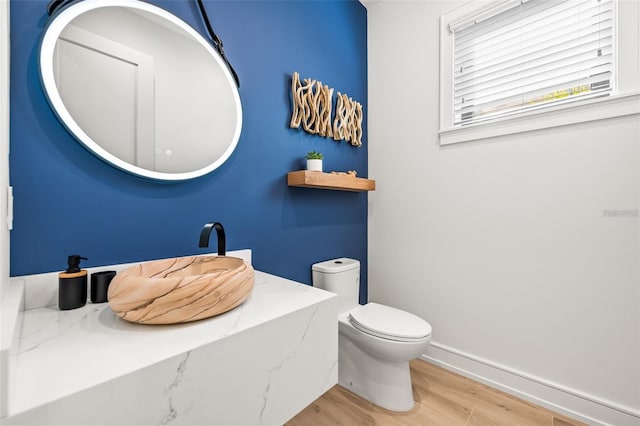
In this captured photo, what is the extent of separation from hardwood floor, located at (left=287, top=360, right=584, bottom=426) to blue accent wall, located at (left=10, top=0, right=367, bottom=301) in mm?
720

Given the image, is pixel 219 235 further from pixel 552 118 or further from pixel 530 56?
pixel 530 56

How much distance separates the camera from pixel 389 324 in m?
1.49

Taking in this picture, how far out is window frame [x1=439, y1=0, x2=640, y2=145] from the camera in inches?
50.1

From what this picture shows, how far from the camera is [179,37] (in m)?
1.19

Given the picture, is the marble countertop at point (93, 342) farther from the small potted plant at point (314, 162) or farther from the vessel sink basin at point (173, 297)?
the small potted plant at point (314, 162)

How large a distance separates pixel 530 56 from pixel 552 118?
397 mm

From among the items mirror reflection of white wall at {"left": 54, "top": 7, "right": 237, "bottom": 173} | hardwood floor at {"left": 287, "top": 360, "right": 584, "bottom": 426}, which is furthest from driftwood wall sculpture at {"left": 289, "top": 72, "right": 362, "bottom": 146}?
hardwood floor at {"left": 287, "top": 360, "right": 584, "bottom": 426}

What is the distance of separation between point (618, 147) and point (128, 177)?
2.17 m

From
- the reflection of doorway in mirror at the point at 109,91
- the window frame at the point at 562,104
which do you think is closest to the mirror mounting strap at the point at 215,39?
the reflection of doorway in mirror at the point at 109,91

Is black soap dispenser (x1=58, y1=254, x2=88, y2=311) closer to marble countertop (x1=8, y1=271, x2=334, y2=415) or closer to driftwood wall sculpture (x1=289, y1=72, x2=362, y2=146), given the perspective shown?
marble countertop (x1=8, y1=271, x2=334, y2=415)

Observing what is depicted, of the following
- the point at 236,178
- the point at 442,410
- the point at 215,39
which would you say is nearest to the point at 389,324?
the point at 442,410

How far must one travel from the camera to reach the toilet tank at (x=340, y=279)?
173 centimetres

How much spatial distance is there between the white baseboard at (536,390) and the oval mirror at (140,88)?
1863mm

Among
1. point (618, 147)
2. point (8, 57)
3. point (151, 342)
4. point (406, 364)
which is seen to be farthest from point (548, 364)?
point (8, 57)
